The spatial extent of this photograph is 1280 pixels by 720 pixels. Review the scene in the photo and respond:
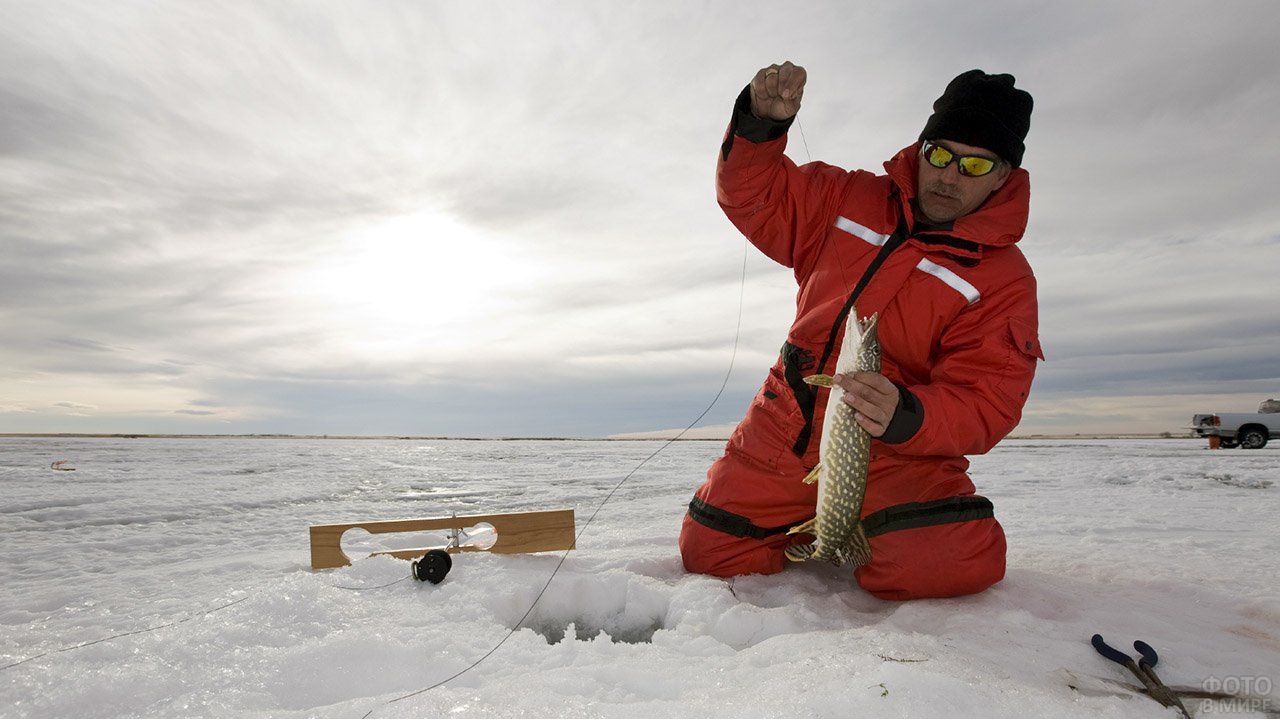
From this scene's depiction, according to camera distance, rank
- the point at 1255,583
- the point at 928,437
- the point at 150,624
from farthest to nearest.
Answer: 1. the point at 1255,583
2. the point at 928,437
3. the point at 150,624

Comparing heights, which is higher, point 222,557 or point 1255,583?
point 222,557

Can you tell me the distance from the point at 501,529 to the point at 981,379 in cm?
237

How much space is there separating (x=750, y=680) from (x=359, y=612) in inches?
60.3

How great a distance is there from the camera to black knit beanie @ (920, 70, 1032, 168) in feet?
9.46

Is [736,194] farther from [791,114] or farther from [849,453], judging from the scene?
[849,453]

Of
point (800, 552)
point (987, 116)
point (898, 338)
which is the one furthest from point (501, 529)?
point (987, 116)

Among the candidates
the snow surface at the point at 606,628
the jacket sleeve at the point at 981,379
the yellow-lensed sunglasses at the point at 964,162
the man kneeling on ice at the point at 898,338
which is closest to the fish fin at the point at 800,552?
the man kneeling on ice at the point at 898,338

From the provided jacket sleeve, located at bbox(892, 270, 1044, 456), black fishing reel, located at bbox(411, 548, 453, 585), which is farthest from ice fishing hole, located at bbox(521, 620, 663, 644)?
jacket sleeve, located at bbox(892, 270, 1044, 456)

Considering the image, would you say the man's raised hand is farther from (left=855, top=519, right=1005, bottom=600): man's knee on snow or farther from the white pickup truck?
the white pickup truck

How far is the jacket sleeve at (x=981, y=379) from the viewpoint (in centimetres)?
272

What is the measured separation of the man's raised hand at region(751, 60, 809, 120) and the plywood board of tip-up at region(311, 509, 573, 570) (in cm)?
218

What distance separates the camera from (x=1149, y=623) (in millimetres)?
2408

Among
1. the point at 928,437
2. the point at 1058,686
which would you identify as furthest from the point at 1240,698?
the point at 928,437

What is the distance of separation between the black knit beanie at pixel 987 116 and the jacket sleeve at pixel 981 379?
0.63m
